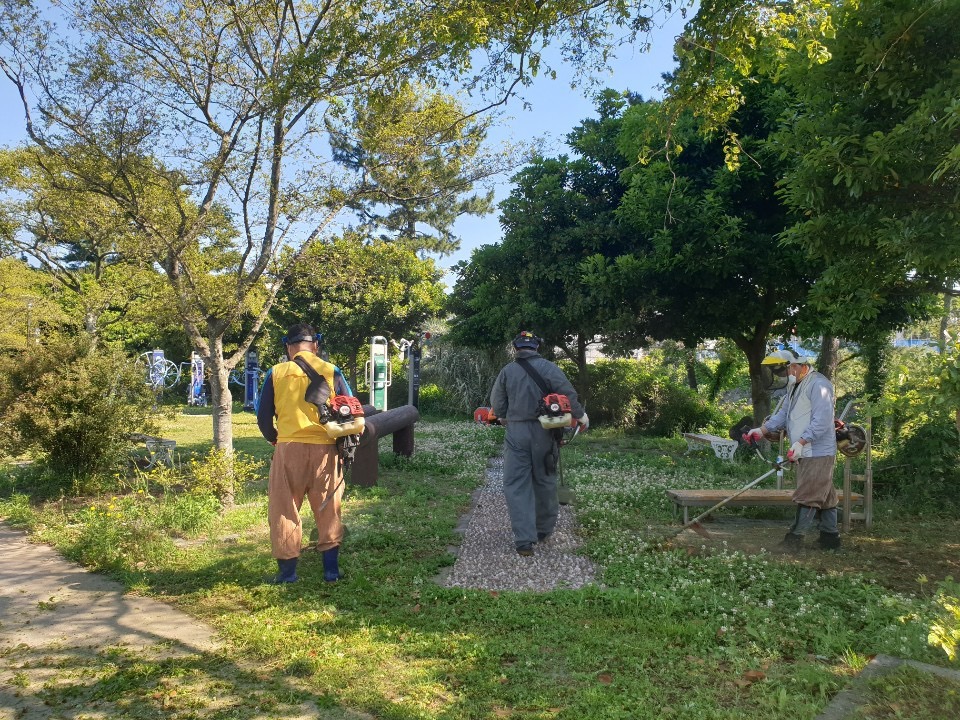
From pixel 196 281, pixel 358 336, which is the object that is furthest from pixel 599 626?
pixel 358 336

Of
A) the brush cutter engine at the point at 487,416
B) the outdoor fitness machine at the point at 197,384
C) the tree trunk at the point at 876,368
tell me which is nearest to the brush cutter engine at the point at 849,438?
the brush cutter engine at the point at 487,416

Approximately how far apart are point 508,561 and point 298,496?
6.06 ft

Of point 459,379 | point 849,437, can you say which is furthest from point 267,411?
point 459,379

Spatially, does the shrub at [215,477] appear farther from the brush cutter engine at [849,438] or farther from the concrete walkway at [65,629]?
the brush cutter engine at [849,438]

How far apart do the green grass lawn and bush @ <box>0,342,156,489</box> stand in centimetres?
86

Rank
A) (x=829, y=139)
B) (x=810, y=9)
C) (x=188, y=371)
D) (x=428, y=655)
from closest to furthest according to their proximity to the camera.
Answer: (x=428, y=655), (x=810, y=9), (x=829, y=139), (x=188, y=371)

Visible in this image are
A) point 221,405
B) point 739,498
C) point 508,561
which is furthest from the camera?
point 221,405

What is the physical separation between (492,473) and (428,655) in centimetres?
721

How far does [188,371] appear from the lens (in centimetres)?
3092

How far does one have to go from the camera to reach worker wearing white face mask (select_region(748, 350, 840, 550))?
20.6ft

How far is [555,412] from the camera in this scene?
20.8 ft

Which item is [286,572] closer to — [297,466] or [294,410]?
[297,466]

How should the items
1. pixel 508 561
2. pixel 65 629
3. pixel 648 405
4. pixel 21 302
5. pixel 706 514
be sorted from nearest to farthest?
pixel 65 629, pixel 508 561, pixel 706 514, pixel 648 405, pixel 21 302

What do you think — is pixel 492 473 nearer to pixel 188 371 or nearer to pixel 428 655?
pixel 428 655
